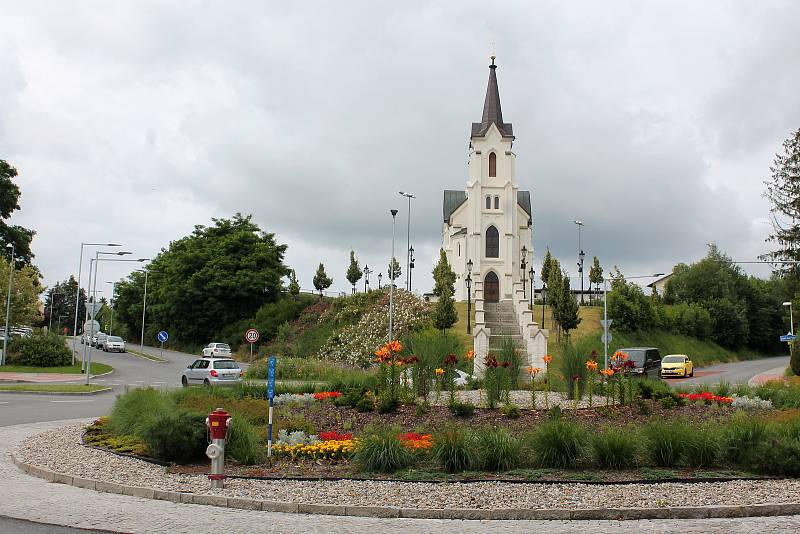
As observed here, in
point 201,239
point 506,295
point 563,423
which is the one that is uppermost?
point 201,239

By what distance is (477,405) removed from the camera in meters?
16.5

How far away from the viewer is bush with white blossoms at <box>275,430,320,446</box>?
41.1 ft

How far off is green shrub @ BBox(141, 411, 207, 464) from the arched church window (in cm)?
5647

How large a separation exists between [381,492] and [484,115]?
6272cm

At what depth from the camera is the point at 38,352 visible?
45188mm

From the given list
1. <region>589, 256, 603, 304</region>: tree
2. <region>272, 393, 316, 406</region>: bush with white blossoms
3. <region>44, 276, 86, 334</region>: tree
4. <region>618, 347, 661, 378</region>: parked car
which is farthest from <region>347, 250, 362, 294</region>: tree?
<region>44, 276, 86, 334</region>: tree

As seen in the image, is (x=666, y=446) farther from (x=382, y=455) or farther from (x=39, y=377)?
(x=39, y=377)

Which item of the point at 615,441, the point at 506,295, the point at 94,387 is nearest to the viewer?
the point at 615,441

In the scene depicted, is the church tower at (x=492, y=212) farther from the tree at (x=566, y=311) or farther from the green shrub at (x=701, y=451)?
the green shrub at (x=701, y=451)

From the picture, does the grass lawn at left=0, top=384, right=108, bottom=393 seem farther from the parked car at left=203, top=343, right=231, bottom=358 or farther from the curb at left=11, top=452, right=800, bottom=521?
the parked car at left=203, top=343, right=231, bottom=358

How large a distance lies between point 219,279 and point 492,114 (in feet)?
97.6

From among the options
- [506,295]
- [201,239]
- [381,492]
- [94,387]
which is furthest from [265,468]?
[201,239]

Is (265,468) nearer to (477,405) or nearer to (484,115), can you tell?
(477,405)

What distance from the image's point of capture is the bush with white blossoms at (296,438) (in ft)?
41.1
